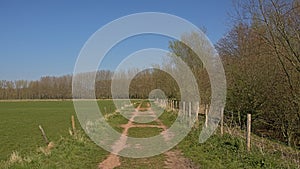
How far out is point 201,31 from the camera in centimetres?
3397

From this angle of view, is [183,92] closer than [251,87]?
No

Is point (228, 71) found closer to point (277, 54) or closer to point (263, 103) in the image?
point (263, 103)

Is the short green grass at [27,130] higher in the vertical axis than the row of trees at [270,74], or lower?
lower

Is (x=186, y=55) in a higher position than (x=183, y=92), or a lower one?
higher

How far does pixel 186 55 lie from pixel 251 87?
57.7 feet

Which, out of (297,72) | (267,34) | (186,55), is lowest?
(297,72)

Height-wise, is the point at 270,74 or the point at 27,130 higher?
the point at 270,74

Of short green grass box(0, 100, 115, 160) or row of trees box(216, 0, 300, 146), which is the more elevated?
row of trees box(216, 0, 300, 146)

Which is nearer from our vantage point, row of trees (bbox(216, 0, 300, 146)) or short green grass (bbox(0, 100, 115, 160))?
row of trees (bbox(216, 0, 300, 146))

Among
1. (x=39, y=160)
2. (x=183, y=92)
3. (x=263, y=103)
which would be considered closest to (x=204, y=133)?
(x=263, y=103)

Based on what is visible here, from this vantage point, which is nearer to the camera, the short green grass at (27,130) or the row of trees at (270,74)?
the row of trees at (270,74)

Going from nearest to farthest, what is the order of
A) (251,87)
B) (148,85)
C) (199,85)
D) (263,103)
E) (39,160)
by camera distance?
1. (39,160)
2. (263,103)
3. (251,87)
4. (199,85)
5. (148,85)

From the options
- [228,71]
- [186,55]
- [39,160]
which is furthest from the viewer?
[186,55]

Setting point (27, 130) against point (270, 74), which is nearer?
point (270, 74)
